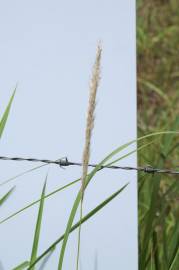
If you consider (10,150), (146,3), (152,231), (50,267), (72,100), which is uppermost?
(146,3)

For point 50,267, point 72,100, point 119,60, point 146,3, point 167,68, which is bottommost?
point 50,267

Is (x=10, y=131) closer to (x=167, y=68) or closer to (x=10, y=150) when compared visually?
(x=10, y=150)

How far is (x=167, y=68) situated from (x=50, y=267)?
257 centimetres

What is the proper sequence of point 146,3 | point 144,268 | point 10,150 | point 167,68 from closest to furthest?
point 10,150, point 144,268, point 167,68, point 146,3

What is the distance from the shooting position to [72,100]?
1.86 metres

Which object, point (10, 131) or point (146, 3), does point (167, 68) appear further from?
point (10, 131)

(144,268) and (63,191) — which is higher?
(63,191)

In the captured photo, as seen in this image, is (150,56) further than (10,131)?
Yes

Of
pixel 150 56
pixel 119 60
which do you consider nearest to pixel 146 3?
pixel 150 56

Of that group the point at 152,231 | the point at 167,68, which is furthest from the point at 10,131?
the point at 167,68

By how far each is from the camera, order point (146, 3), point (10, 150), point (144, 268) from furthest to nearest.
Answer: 1. point (146, 3)
2. point (144, 268)
3. point (10, 150)

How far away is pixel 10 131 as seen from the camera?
6.07ft

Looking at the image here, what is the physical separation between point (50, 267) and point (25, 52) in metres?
0.57

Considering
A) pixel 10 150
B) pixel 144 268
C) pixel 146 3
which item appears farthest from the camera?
pixel 146 3
